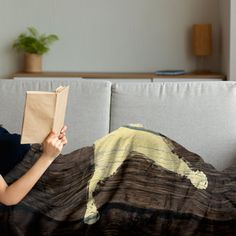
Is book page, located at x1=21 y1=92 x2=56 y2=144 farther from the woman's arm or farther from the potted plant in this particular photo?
the potted plant

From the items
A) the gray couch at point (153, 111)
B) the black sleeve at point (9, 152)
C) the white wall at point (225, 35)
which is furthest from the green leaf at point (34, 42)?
the black sleeve at point (9, 152)

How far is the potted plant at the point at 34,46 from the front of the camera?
12.8 feet

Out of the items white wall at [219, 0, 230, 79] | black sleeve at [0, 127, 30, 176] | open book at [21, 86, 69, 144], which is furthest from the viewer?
white wall at [219, 0, 230, 79]

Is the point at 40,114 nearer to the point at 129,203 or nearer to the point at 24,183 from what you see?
the point at 24,183

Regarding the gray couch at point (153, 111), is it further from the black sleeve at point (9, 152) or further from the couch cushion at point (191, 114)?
the black sleeve at point (9, 152)

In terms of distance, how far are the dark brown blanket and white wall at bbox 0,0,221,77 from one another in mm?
2172

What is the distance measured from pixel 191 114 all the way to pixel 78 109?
556 mm

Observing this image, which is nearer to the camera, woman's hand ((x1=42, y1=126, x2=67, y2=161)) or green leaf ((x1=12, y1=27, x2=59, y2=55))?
woman's hand ((x1=42, y1=126, x2=67, y2=161))

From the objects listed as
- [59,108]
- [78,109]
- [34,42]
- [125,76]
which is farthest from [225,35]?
[59,108]

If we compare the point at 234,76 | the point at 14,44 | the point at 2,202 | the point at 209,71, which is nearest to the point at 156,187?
the point at 2,202

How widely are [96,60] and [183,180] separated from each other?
2.41m

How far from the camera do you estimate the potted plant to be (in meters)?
3.90

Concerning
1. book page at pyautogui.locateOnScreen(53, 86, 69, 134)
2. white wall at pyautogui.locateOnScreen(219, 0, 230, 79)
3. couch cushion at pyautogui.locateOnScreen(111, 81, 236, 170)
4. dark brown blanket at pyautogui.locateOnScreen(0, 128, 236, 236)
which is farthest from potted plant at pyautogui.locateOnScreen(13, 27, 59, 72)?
book page at pyautogui.locateOnScreen(53, 86, 69, 134)

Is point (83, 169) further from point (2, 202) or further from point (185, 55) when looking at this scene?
point (185, 55)
